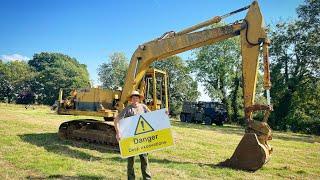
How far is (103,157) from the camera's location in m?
11.7

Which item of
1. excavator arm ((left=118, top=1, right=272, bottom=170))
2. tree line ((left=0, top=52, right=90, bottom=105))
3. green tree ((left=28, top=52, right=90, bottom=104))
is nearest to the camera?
excavator arm ((left=118, top=1, right=272, bottom=170))

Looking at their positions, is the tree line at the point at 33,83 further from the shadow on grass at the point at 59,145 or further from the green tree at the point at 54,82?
the shadow on grass at the point at 59,145

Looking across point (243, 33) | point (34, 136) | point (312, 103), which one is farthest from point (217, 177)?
point (312, 103)

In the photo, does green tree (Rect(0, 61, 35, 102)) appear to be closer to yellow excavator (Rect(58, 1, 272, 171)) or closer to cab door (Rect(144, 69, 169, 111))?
yellow excavator (Rect(58, 1, 272, 171))

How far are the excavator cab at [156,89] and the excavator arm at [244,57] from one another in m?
0.42

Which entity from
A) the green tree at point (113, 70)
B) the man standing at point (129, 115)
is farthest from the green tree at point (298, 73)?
the green tree at point (113, 70)

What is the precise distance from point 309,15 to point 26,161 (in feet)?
113

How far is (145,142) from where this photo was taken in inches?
312

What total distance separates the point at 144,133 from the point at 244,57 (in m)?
5.13

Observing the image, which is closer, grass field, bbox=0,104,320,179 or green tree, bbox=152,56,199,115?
grass field, bbox=0,104,320,179

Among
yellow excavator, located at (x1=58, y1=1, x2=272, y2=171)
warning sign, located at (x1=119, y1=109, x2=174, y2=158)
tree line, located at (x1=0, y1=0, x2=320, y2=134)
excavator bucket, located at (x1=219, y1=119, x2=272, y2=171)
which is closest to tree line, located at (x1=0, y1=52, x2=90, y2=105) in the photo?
tree line, located at (x1=0, y1=0, x2=320, y2=134)

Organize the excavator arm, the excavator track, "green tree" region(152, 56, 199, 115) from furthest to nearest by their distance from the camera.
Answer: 1. "green tree" region(152, 56, 199, 115)
2. the excavator track
3. the excavator arm

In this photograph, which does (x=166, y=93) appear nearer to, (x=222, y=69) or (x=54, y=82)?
(x=222, y=69)

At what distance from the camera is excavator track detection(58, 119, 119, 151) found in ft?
44.5
